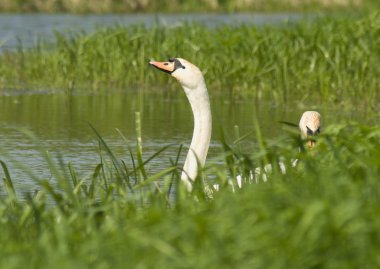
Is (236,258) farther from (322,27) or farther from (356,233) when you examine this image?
(322,27)

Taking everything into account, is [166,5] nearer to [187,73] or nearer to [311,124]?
[311,124]

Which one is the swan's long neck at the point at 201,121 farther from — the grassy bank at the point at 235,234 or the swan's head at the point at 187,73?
the grassy bank at the point at 235,234

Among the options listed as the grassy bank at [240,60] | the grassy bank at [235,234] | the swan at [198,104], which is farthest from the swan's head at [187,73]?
the grassy bank at [240,60]

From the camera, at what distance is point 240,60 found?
17125mm

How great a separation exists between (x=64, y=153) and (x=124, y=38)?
6899 millimetres

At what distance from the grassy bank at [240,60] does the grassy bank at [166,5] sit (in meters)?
21.1

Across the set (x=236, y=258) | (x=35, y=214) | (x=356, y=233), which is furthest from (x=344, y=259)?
(x=35, y=214)

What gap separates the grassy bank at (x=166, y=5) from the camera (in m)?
40.3

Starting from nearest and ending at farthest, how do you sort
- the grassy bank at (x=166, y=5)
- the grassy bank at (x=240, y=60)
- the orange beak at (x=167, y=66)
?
1. the orange beak at (x=167, y=66)
2. the grassy bank at (x=240, y=60)
3. the grassy bank at (x=166, y=5)

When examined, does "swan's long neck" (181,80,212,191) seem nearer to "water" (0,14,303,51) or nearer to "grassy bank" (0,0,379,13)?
"water" (0,14,303,51)

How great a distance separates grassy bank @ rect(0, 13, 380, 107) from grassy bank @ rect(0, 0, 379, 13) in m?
21.1

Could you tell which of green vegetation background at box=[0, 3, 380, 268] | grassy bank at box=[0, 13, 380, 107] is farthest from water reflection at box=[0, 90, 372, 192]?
green vegetation background at box=[0, 3, 380, 268]

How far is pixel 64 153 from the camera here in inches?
468

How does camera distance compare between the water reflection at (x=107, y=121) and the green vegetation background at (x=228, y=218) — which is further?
the water reflection at (x=107, y=121)
